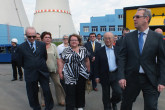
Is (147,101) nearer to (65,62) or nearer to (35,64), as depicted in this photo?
(65,62)

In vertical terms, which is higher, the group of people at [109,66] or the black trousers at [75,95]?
the group of people at [109,66]

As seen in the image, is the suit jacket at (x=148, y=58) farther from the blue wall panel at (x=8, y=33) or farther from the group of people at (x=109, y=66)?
the blue wall panel at (x=8, y=33)

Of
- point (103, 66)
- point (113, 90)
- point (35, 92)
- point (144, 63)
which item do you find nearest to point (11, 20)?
point (35, 92)

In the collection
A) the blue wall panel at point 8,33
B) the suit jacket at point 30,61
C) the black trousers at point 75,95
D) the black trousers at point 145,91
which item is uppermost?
the blue wall panel at point 8,33

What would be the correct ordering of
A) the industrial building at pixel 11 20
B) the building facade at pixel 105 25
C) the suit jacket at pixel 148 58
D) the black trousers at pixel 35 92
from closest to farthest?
the suit jacket at pixel 148 58 → the black trousers at pixel 35 92 → the industrial building at pixel 11 20 → the building facade at pixel 105 25

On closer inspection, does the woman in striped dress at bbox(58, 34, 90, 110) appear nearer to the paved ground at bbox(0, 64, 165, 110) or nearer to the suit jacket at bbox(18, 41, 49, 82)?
the suit jacket at bbox(18, 41, 49, 82)

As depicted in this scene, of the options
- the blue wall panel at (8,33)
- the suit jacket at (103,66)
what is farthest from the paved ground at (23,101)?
the blue wall panel at (8,33)

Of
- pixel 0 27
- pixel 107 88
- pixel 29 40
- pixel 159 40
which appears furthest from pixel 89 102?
pixel 0 27

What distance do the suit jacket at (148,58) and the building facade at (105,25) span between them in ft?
134

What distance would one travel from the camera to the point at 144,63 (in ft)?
6.79

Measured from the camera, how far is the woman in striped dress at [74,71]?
9.66 feet

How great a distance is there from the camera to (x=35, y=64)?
115 inches

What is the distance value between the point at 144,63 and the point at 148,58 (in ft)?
0.29

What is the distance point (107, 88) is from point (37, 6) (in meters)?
25.1
